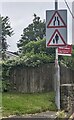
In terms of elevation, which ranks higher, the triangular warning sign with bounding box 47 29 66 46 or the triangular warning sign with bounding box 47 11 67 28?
the triangular warning sign with bounding box 47 11 67 28

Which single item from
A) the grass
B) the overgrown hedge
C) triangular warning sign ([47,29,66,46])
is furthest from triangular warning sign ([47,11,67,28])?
the overgrown hedge

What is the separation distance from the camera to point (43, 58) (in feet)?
57.1

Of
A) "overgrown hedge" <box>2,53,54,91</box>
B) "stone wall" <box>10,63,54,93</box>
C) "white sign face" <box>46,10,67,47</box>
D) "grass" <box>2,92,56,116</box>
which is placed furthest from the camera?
"stone wall" <box>10,63,54,93</box>

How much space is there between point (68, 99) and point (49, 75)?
16.3ft

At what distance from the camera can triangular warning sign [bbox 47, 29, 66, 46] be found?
9750 mm

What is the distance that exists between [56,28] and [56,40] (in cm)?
36

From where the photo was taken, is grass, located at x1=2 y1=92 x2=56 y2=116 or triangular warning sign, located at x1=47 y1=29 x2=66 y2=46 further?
grass, located at x1=2 y1=92 x2=56 y2=116

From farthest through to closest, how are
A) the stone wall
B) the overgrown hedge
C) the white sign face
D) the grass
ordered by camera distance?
the stone wall, the overgrown hedge, the grass, the white sign face

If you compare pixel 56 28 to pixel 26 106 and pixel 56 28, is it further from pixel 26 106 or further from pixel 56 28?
pixel 26 106

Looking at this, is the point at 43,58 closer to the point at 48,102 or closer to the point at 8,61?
the point at 8,61

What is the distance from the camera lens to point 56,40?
32.7 feet

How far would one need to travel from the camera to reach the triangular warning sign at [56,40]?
975 cm

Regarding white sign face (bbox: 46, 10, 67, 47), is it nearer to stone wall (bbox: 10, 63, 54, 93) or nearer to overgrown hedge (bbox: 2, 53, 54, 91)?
overgrown hedge (bbox: 2, 53, 54, 91)

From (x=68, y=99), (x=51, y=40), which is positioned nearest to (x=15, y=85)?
(x=68, y=99)
